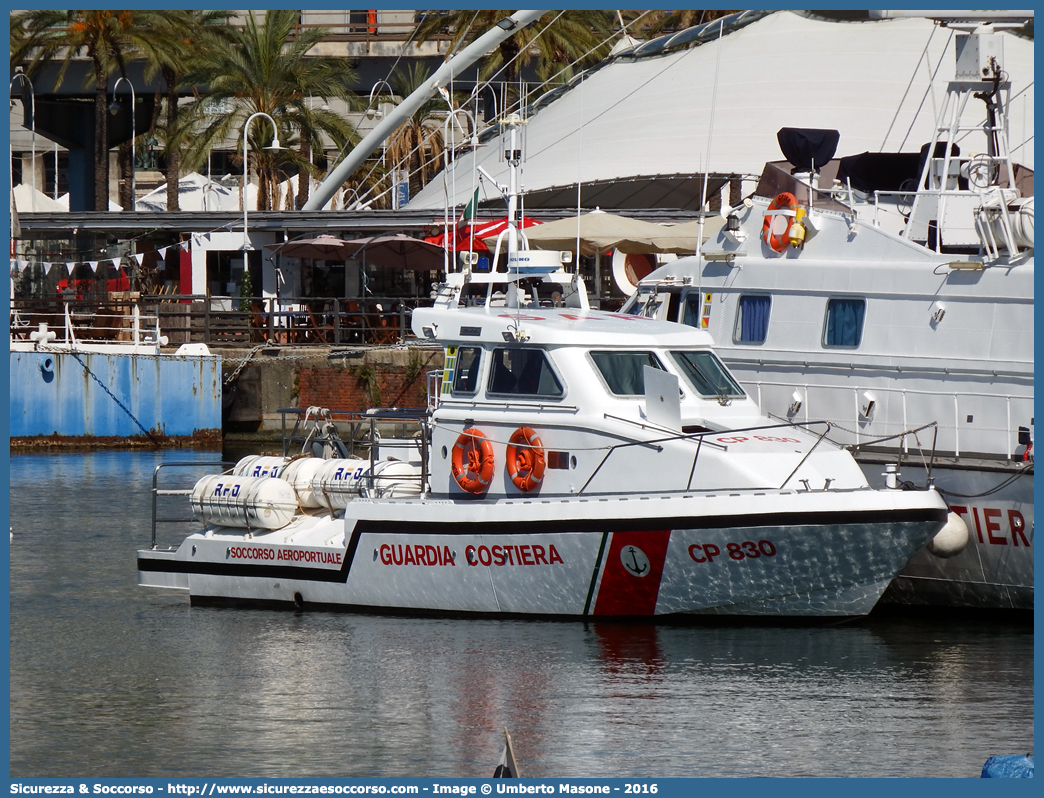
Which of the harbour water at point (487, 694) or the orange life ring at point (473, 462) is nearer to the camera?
the harbour water at point (487, 694)

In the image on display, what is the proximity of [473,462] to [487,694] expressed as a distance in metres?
3.21

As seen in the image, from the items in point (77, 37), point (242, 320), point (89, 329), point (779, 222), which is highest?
point (77, 37)

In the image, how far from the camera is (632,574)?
1505 centimetres

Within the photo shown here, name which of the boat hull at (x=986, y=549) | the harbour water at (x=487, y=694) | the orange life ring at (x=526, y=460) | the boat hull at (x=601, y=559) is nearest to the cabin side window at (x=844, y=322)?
the boat hull at (x=986, y=549)

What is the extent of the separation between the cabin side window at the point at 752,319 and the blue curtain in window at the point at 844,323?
0.83 m

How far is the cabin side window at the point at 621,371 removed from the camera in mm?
15375

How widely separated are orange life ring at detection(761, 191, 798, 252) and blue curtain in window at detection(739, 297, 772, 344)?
2.24 feet

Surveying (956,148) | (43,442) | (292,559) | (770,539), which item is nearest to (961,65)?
(956,148)

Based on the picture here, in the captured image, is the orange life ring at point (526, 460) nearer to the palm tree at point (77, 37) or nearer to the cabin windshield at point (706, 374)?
the cabin windshield at point (706, 374)

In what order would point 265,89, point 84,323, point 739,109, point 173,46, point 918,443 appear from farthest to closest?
point 265,89 → point 173,46 → point 739,109 → point 84,323 → point 918,443

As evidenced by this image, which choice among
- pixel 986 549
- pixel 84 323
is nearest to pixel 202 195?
pixel 84 323

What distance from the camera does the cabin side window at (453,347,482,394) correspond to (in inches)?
629

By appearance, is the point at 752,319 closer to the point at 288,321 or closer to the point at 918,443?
the point at 918,443

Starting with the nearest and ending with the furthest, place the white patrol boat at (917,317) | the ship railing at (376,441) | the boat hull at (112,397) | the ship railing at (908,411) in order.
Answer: the white patrol boat at (917,317)
the ship railing at (376,441)
the ship railing at (908,411)
the boat hull at (112,397)
